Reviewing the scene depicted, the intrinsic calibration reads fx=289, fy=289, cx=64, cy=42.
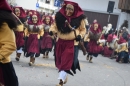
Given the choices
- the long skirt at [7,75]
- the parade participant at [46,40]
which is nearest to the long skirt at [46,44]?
the parade participant at [46,40]

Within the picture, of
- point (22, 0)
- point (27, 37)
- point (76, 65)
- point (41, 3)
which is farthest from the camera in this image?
point (41, 3)

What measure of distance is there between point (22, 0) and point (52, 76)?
30.8 metres

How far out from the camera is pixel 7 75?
3.59 meters

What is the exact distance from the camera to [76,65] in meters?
6.98

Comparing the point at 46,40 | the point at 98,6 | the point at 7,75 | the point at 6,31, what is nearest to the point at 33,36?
the point at 46,40

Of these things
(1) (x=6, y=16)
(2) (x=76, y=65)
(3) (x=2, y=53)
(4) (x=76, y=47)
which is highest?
(1) (x=6, y=16)

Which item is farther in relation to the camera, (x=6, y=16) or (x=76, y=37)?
(x=76, y=37)

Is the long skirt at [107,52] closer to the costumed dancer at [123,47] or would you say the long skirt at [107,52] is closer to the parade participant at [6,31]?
the costumed dancer at [123,47]

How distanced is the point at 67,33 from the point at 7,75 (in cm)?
318

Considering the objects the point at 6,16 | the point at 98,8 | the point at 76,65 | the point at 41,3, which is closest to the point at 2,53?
the point at 6,16

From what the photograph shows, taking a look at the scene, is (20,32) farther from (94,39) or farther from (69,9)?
(94,39)

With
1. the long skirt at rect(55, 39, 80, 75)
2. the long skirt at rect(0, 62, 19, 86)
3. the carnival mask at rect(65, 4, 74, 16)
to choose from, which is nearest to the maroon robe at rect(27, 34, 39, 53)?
the long skirt at rect(55, 39, 80, 75)

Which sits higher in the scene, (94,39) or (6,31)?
(6,31)

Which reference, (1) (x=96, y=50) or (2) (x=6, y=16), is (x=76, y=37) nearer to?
(2) (x=6, y=16)
